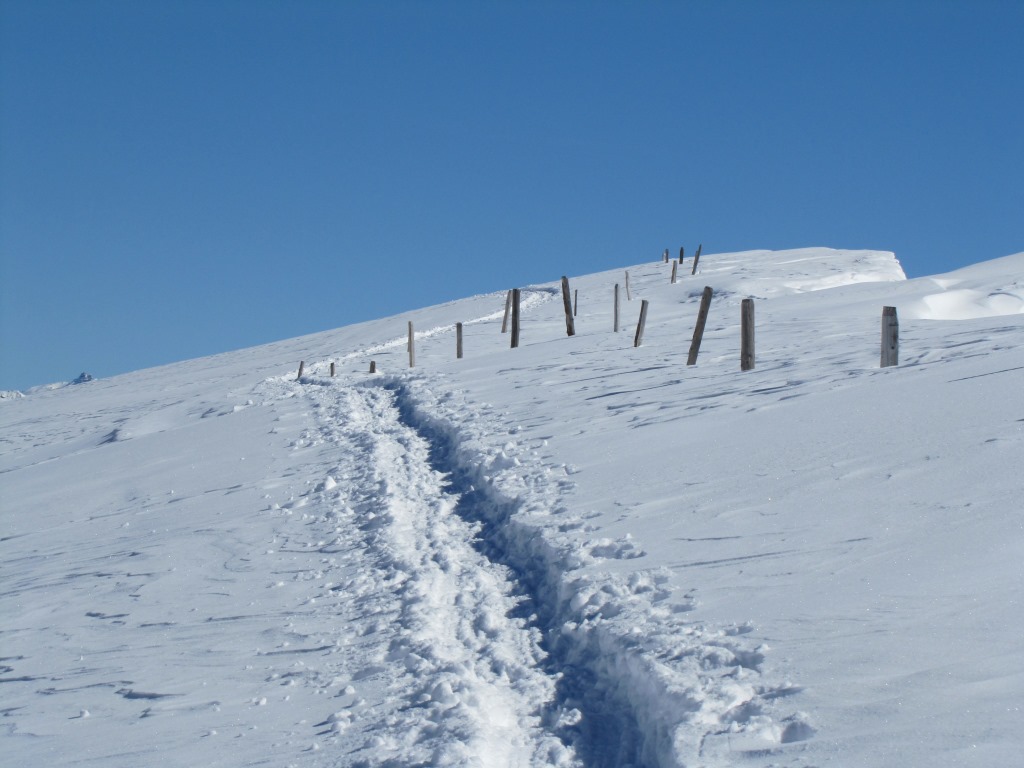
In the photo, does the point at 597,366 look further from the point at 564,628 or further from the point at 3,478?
the point at 564,628

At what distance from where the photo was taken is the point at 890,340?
1318 cm

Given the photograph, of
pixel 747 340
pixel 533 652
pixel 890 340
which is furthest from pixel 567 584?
pixel 747 340

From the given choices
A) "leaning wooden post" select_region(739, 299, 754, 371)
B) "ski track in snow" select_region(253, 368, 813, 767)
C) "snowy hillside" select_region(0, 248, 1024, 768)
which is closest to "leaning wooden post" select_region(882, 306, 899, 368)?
"snowy hillside" select_region(0, 248, 1024, 768)

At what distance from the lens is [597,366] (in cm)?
1917

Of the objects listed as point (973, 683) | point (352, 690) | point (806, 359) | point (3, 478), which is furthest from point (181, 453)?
point (973, 683)

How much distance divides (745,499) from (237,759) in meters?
4.69

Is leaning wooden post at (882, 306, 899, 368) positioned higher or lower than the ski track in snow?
higher

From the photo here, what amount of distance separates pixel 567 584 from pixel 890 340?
8086 mm

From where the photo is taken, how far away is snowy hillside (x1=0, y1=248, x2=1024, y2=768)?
4.80m

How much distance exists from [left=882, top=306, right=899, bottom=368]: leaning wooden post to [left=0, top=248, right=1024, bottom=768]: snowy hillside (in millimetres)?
412

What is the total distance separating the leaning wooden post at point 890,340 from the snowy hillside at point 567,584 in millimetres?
412

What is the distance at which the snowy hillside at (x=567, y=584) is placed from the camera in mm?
4801

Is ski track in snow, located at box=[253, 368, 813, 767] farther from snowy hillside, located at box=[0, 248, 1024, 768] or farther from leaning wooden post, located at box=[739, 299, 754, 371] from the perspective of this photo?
leaning wooden post, located at box=[739, 299, 754, 371]

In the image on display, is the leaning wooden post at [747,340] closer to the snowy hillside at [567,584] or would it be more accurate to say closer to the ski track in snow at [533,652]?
the snowy hillside at [567,584]
